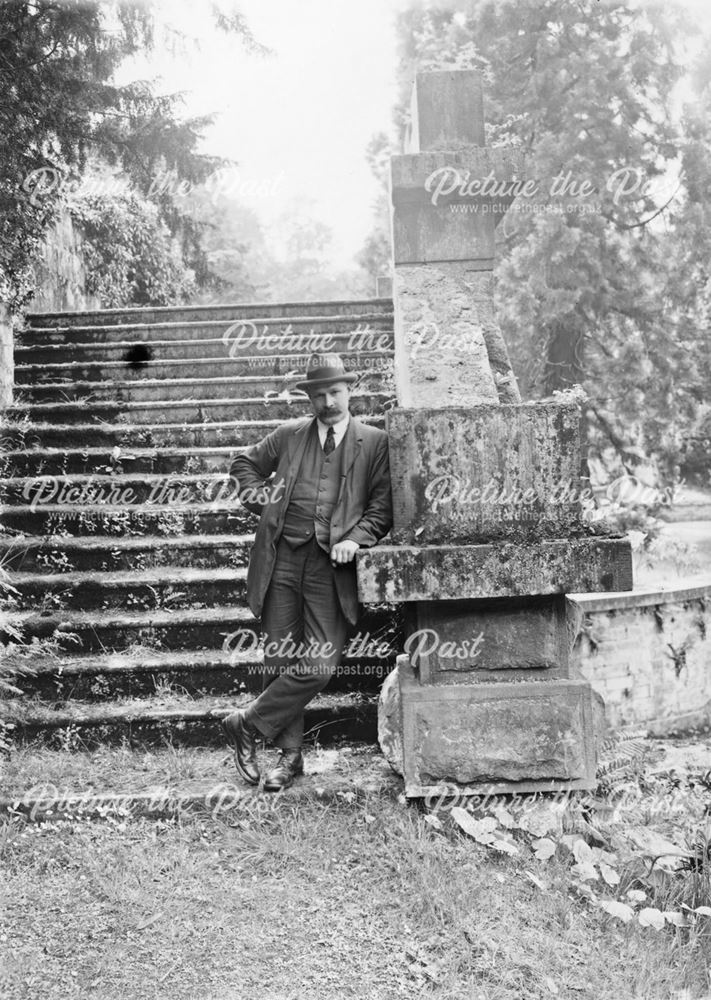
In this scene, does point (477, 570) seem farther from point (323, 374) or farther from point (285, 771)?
point (285, 771)

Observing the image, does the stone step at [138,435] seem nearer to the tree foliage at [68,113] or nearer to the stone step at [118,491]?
the stone step at [118,491]

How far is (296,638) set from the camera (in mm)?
→ 3781

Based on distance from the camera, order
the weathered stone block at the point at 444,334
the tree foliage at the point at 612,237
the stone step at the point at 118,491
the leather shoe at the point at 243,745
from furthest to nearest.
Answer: the tree foliage at the point at 612,237
the stone step at the point at 118,491
the weathered stone block at the point at 444,334
the leather shoe at the point at 243,745

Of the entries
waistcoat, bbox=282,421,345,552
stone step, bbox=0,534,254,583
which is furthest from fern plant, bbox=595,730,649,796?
stone step, bbox=0,534,254,583

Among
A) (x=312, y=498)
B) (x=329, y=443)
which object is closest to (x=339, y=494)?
(x=312, y=498)

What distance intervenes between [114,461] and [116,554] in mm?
900

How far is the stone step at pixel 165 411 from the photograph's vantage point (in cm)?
620

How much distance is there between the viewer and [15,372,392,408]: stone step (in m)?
6.50

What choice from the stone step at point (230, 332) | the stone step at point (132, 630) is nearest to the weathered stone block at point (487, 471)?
the stone step at point (132, 630)

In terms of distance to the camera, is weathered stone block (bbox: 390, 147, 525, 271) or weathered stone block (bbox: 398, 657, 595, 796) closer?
weathered stone block (bbox: 398, 657, 595, 796)

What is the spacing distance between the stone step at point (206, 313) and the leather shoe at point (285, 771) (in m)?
4.84

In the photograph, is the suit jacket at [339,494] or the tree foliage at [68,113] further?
the tree foliage at [68,113]

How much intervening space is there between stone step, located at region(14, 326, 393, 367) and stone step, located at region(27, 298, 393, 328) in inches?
19.8

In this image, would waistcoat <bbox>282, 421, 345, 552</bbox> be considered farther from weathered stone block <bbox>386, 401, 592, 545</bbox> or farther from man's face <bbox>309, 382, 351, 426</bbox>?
weathered stone block <bbox>386, 401, 592, 545</bbox>
